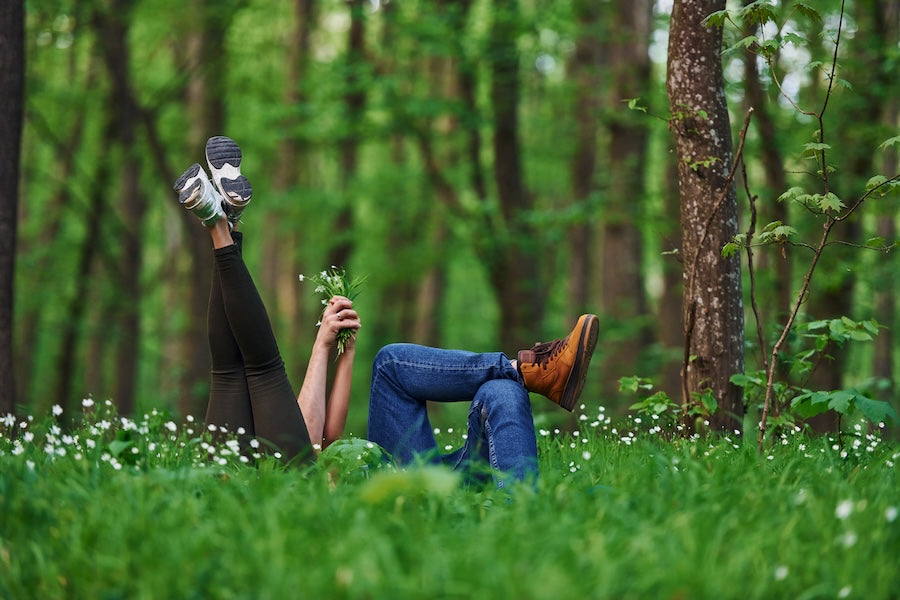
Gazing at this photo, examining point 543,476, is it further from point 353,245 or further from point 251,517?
point 353,245

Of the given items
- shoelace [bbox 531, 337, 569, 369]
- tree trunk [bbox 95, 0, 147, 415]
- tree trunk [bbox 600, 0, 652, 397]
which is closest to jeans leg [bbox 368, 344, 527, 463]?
shoelace [bbox 531, 337, 569, 369]

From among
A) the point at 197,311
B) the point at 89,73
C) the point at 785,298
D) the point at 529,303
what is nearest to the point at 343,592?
the point at 785,298

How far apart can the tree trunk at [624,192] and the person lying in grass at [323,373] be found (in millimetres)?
7273

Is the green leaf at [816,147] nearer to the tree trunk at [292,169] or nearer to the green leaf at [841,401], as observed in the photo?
the green leaf at [841,401]

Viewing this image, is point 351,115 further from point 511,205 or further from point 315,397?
point 315,397

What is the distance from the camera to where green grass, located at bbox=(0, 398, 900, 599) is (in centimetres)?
238

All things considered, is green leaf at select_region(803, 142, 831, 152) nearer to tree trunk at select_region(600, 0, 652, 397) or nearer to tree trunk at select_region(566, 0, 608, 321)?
tree trunk at select_region(600, 0, 652, 397)

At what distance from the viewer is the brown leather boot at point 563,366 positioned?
4.10 meters

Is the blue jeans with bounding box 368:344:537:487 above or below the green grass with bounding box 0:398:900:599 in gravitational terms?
above

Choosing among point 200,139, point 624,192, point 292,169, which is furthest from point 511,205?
point 292,169

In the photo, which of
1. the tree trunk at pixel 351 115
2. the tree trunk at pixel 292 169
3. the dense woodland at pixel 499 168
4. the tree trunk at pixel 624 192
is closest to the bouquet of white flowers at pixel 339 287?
the dense woodland at pixel 499 168

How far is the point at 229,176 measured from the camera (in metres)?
4.30

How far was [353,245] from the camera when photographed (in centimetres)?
1557

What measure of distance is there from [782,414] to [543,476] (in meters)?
1.86
